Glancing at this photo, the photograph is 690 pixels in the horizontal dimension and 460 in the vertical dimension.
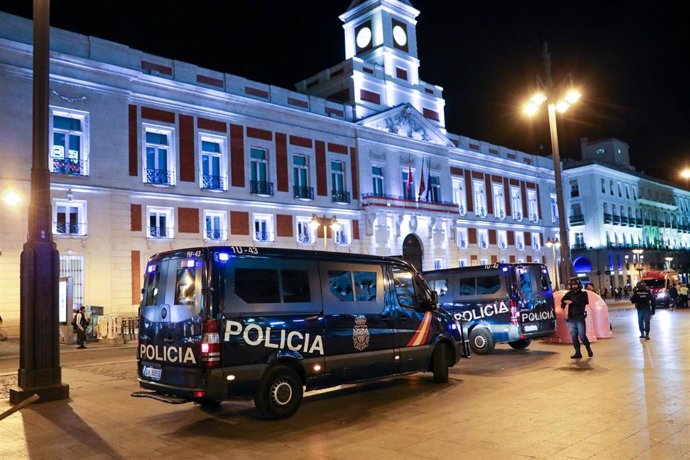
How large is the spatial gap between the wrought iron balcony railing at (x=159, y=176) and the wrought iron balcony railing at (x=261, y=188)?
492 cm

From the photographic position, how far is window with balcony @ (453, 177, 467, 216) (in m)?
47.7

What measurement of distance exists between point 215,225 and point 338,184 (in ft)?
31.7

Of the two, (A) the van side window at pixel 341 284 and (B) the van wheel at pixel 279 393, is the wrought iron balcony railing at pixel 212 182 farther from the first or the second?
(B) the van wheel at pixel 279 393

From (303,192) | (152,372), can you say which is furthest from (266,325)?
(303,192)

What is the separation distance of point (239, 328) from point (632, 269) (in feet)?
230

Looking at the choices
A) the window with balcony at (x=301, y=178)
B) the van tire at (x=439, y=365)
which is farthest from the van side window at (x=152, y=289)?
the window with balcony at (x=301, y=178)

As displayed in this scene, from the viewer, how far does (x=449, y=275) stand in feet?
51.4

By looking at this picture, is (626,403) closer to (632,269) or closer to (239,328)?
(239,328)

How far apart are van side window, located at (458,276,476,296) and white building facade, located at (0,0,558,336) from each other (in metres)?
16.0

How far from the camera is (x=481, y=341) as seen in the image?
14758 millimetres

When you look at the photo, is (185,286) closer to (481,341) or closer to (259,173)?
(481,341)

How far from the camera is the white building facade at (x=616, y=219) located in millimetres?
66188

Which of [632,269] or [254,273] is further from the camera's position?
[632,269]

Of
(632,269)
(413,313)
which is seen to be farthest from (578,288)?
(632,269)
